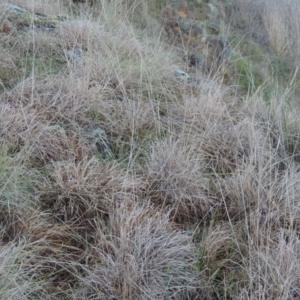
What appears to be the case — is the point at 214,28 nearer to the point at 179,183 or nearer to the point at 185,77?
the point at 185,77

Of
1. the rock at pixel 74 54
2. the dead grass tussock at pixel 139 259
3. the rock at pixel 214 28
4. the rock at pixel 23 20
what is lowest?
the dead grass tussock at pixel 139 259

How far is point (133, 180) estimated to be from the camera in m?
1.98

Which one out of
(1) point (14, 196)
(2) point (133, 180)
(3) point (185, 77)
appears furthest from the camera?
(3) point (185, 77)

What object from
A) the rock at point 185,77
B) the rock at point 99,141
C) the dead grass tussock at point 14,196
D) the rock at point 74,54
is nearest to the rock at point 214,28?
the rock at point 185,77

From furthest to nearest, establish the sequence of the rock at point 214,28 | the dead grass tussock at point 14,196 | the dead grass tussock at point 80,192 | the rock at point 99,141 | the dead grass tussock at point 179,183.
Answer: the rock at point 214,28, the rock at point 99,141, the dead grass tussock at point 179,183, the dead grass tussock at point 80,192, the dead grass tussock at point 14,196

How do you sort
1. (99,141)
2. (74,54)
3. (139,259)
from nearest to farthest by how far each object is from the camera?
(139,259) < (99,141) < (74,54)

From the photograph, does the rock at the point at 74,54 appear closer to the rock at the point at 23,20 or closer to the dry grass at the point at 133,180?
the dry grass at the point at 133,180

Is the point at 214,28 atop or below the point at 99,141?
atop

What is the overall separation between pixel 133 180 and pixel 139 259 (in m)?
0.48

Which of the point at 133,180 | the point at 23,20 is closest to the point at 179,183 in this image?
the point at 133,180

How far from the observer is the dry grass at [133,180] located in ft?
5.20

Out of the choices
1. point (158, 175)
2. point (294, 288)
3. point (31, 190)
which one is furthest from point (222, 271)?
point (31, 190)

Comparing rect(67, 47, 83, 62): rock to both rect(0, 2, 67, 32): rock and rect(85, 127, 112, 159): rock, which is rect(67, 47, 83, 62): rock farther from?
rect(85, 127, 112, 159): rock

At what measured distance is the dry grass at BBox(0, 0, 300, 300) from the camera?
1586 millimetres
